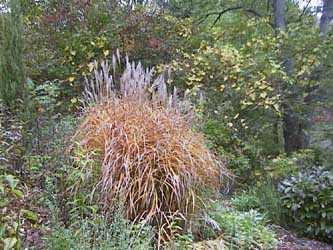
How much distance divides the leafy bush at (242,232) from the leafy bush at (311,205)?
0.68m

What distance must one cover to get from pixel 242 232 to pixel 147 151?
1025 millimetres

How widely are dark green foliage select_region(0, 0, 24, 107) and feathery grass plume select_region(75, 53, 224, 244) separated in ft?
3.67

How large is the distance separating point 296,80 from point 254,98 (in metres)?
0.90

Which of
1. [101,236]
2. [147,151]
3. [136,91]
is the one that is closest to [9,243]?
[101,236]

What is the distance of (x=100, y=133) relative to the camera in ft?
12.7

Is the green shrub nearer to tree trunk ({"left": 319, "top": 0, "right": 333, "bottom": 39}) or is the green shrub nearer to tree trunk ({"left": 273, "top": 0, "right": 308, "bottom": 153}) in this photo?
tree trunk ({"left": 273, "top": 0, "right": 308, "bottom": 153})

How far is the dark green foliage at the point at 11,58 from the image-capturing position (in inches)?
195

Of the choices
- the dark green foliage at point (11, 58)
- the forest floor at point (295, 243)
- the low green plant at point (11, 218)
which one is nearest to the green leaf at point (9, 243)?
the low green plant at point (11, 218)

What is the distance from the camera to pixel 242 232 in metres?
3.90

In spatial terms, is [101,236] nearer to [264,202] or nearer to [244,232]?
[244,232]

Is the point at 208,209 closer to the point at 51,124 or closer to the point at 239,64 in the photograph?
the point at 51,124

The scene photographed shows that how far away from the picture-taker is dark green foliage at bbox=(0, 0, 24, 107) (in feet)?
16.2

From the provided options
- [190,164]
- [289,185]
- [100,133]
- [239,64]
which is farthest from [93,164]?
[239,64]

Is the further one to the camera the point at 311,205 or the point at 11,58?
the point at 11,58
